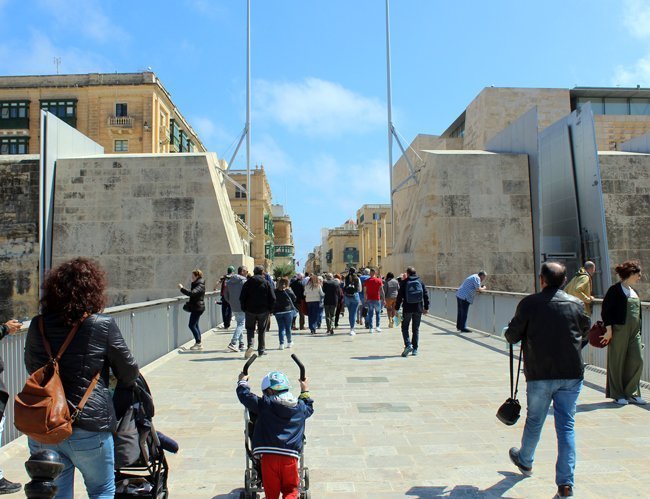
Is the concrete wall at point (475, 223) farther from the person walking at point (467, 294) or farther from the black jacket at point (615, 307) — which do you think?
the black jacket at point (615, 307)

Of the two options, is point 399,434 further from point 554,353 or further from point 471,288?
point 471,288

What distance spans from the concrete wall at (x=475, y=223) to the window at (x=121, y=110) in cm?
2645

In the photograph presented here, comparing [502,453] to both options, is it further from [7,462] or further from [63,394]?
[7,462]

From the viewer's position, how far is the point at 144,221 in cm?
2311

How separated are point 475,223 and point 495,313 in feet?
39.3

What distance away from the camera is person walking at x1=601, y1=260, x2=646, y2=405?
6.22 metres

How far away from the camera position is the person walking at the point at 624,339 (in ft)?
20.4

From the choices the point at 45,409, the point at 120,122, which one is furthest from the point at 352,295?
the point at 120,122

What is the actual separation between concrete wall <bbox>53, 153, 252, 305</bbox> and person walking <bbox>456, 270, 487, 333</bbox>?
1096 cm

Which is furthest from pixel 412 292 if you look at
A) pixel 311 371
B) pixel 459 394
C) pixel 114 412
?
pixel 114 412

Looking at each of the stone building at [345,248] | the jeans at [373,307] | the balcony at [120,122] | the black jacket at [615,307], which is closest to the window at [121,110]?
the balcony at [120,122]

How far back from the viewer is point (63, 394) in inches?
107

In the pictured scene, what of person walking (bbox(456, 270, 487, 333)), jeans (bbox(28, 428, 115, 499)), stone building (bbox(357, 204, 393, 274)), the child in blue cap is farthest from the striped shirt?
stone building (bbox(357, 204, 393, 274))

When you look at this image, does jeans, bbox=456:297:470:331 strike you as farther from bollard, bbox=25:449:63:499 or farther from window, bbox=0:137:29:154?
window, bbox=0:137:29:154
